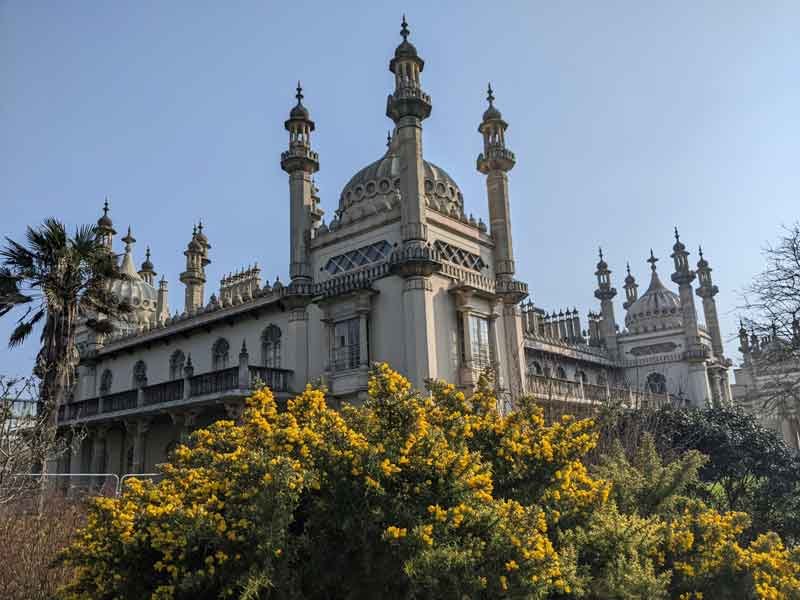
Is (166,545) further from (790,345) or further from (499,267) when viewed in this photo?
(499,267)

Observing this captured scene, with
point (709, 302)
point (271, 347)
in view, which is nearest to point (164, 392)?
point (271, 347)

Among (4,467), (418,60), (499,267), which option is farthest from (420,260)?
(4,467)

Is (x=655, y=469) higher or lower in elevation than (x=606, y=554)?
higher

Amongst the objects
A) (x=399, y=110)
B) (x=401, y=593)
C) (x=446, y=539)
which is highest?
(x=399, y=110)

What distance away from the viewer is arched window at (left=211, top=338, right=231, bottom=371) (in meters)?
27.8

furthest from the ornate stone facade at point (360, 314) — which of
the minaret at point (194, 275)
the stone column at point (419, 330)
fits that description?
the minaret at point (194, 275)

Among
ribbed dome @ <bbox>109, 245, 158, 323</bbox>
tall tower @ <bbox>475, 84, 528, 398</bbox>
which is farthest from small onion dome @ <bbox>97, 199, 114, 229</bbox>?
tall tower @ <bbox>475, 84, 528, 398</bbox>

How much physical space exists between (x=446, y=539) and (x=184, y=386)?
18.5 metres

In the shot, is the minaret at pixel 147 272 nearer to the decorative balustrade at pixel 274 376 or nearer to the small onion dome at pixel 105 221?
the small onion dome at pixel 105 221

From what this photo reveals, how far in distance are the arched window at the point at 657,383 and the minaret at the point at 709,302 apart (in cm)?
650

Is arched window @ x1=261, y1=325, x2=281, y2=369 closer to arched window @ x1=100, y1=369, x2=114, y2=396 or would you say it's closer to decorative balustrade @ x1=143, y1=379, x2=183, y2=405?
decorative balustrade @ x1=143, y1=379, x2=183, y2=405

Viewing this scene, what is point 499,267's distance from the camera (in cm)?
2548

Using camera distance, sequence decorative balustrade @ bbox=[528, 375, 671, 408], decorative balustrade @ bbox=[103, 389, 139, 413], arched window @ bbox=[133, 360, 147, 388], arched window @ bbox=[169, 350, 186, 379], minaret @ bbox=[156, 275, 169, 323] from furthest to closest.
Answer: minaret @ bbox=[156, 275, 169, 323]
arched window @ bbox=[133, 360, 147, 388]
arched window @ bbox=[169, 350, 186, 379]
decorative balustrade @ bbox=[103, 389, 139, 413]
decorative balustrade @ bbox=[528, 375, 671, 408]

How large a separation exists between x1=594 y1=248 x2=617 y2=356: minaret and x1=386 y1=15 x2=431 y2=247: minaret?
2688 cm
